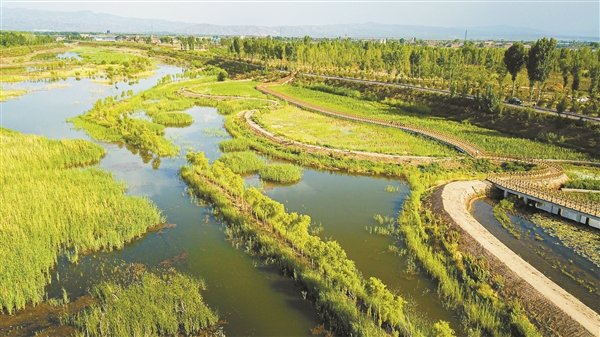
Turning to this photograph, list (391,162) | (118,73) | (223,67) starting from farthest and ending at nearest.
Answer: (223,67), (118,73), (391,162)

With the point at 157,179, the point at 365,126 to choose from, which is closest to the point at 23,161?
the point at 157,179

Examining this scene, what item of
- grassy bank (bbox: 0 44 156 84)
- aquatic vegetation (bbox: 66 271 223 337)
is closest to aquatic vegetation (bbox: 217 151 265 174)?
aquatic vegetation (bbox: 66 271 223 337)

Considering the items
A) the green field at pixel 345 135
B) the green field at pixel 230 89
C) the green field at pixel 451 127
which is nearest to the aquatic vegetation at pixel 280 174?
the green field at pixel 345 135

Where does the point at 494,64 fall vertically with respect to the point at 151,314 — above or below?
above

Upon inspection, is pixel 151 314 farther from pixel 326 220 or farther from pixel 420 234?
pixel 420 234

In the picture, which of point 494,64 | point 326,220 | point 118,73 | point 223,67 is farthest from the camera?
point 223,67

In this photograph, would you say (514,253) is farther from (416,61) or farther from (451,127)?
A: (416,61)
